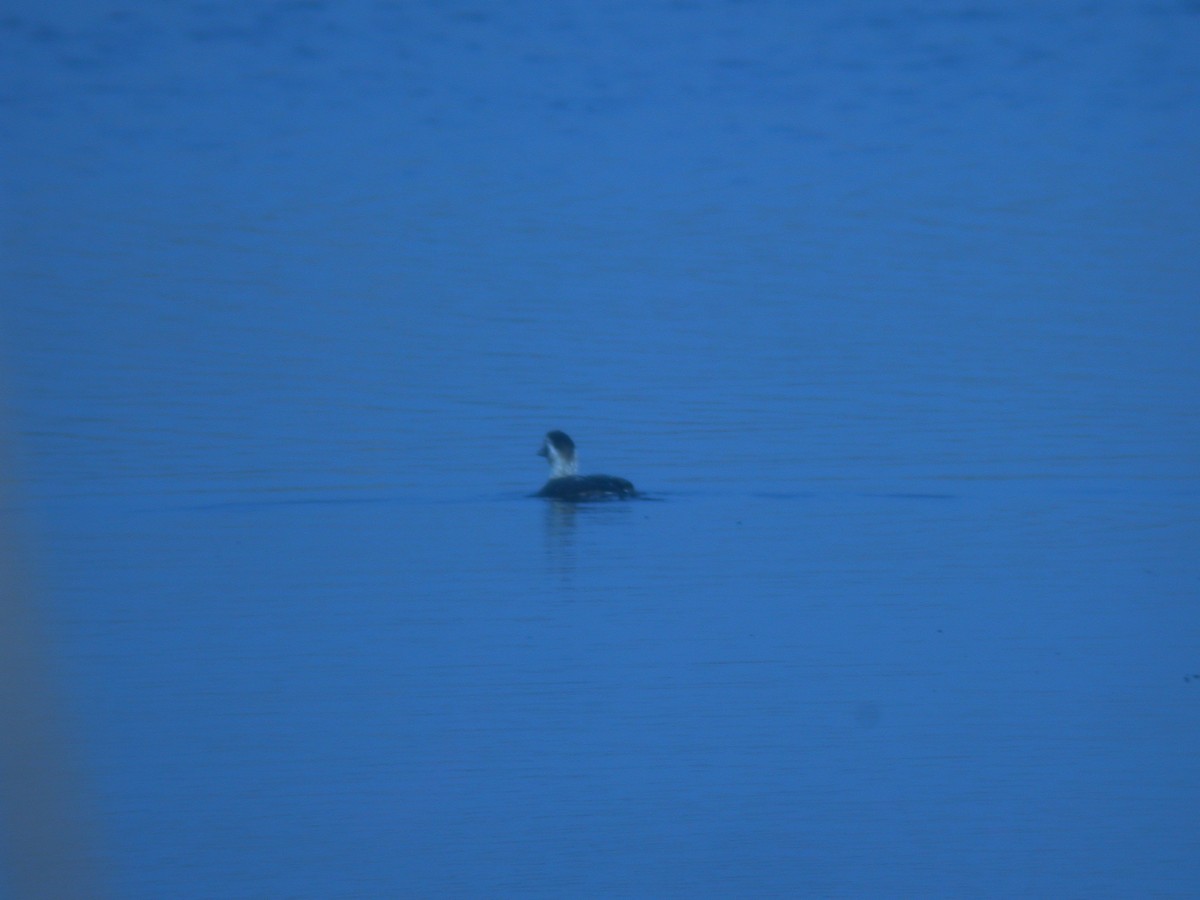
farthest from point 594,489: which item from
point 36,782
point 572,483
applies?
point 36,782

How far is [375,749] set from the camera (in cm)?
488

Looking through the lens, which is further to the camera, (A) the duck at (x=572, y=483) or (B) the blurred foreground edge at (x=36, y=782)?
(A) the duck at (x=572, y=483)

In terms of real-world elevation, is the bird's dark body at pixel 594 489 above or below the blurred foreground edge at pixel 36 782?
above

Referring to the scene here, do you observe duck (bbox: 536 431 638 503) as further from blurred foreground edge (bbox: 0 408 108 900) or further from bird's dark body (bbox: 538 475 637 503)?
blurred foreground edge (bbox: 0 408 108 900)

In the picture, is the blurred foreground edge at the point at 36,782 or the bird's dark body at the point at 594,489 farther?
the bird's dark body at the point at 594,489

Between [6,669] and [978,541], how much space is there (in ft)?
10.8

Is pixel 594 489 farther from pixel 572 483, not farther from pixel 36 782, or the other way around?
pixel 36 782

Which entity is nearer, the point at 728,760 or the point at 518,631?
the point at 728,760

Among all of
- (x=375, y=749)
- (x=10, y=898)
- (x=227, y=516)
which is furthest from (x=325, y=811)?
Answer: (x=227, y=516)

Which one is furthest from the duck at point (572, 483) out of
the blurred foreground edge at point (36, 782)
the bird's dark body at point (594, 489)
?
the blurred foreground edge at point (36, 782)

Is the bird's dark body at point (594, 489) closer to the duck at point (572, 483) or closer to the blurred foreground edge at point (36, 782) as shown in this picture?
the duck at point (572, 483)

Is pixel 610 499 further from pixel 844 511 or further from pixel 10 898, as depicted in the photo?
pixel 10 898

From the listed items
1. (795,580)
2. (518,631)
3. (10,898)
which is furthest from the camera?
(795,580)

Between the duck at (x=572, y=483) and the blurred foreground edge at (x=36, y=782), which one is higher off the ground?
the duck at (x=572, y=483)
